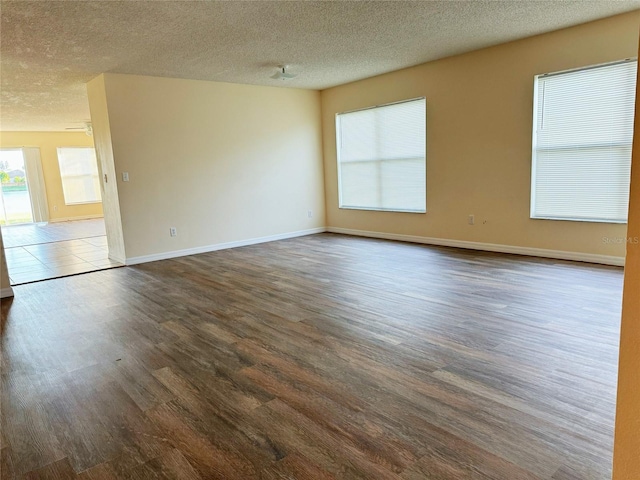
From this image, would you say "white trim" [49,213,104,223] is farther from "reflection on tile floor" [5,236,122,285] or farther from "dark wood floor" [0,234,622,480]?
"dark wood floor" [0,234,622,480]

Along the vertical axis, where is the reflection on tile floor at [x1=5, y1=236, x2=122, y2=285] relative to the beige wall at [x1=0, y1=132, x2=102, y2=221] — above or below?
below

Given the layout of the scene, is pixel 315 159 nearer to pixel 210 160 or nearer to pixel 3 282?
pixel 210 160

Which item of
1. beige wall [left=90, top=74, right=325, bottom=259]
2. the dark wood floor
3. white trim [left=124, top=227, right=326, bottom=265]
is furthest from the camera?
white trim [left=124, top=227, right=326, bottom=265]

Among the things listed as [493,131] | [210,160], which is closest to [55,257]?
[210,160]

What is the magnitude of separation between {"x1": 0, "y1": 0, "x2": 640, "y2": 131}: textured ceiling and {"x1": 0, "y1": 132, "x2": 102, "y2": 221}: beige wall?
5594 millimetres

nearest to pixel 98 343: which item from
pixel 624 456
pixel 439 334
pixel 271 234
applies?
pixel 439 334

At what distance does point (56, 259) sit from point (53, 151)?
636cm

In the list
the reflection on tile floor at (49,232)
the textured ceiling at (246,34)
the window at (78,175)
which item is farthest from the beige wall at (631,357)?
the window at (78,175)

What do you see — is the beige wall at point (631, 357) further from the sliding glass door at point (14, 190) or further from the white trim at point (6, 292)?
the sliding glass door at point (14, 190)

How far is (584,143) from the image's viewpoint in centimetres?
442

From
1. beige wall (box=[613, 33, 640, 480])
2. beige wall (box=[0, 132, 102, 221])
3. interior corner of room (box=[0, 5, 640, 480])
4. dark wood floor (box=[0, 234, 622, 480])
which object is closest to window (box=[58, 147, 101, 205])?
beige wall (box=[0, 132, 102, 221])

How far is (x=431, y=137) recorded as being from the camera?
579 cm

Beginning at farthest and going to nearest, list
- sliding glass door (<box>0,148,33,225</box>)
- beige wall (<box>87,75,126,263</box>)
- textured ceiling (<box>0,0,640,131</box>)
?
1. sliding glass door (<box>0,148,33,225</box>)
2. beige wall (<box>87,75,126,263</box>)
3. textured ceiling (<box>0,0,640,131</box>)

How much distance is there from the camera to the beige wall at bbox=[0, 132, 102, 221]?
1049 cm
